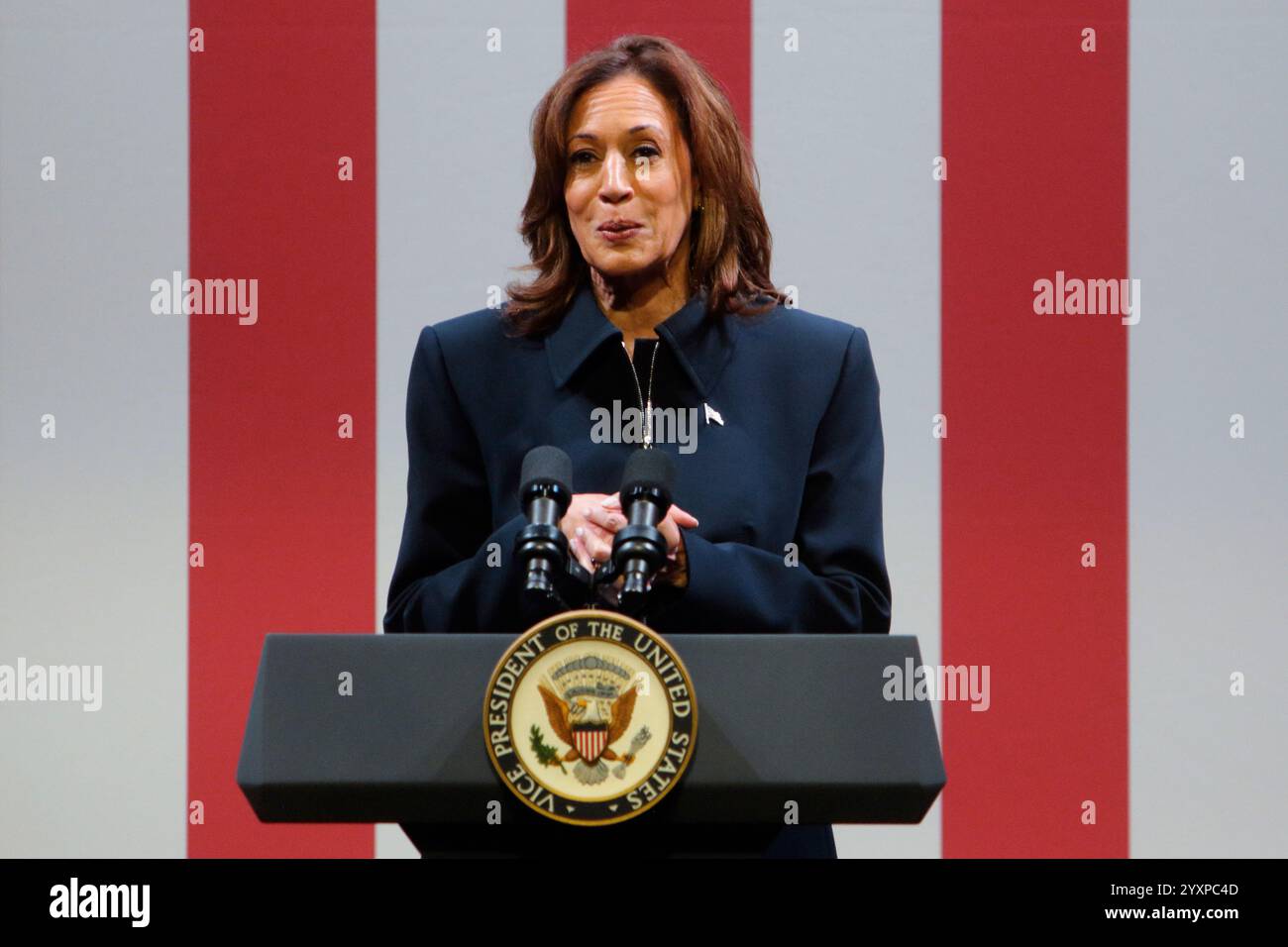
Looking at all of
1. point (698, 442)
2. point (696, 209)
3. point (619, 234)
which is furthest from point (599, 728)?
point (696, 209)

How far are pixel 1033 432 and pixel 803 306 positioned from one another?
1.35ft

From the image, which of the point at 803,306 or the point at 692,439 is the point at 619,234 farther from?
the point at 803,306

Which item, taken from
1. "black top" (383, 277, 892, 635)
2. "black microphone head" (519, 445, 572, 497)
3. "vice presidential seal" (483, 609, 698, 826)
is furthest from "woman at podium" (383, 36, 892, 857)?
"vice presidential seal" (483, 609, 698, 826)

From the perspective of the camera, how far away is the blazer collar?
1.57m

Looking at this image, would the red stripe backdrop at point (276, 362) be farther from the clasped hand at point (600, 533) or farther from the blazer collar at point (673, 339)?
the clasped hand at point (600, 533)

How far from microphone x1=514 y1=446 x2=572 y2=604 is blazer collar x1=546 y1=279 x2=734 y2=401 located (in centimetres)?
36

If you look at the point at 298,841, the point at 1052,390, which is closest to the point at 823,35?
the point at 1052,390

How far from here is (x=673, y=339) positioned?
1576mm

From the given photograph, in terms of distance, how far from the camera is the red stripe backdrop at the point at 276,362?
2387mm

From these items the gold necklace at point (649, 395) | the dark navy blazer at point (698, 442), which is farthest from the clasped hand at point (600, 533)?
the gold necklace at point (649, 395)

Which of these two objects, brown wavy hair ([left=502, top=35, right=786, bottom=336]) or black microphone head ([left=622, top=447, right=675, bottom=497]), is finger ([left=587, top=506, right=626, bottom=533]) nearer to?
black microphone head ([left=622, top=447, right=675, bottom=497])

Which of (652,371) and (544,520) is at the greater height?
(652,371)

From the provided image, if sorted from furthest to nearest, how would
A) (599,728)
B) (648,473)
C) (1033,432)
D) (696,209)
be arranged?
(1033,432) < (696,209) < (648,473) < (599,728)

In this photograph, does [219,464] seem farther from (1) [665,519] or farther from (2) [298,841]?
(1) [665,519]
